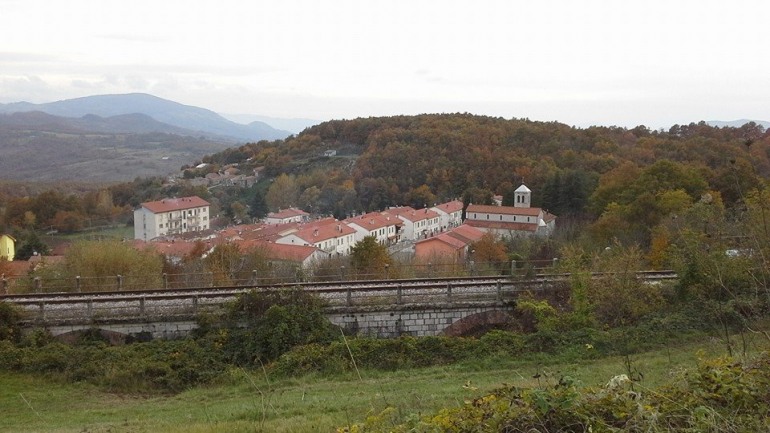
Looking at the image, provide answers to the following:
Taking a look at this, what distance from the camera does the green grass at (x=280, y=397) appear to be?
7.44m

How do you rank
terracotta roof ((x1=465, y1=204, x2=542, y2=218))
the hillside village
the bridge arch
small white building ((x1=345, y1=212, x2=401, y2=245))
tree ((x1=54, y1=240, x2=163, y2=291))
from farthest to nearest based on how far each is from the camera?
small white building ((x1=345, y1=212, x2=401, y2=245)) < terracotta roof ((x1=465, y1=204, x2=542, y2=218)) < the hillside village < tree ((x1=54, y1=240, x2=163, y2=291)) < the bridge arch

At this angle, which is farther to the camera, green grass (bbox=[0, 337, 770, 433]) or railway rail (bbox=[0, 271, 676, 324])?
railway rail (bbox=[0, 271, 676, 324])

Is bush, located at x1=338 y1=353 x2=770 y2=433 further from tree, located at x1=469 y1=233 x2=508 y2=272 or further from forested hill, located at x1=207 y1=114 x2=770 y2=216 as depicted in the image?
forested hill, located at x1=207 y1=114 x2=770 y2=216

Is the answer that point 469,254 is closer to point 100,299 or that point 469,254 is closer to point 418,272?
point 418,272

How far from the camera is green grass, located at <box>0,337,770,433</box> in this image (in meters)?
7.44

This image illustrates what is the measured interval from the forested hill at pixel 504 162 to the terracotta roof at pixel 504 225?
12.4 ft

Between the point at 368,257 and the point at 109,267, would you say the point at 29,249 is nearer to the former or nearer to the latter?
the point at 109,267

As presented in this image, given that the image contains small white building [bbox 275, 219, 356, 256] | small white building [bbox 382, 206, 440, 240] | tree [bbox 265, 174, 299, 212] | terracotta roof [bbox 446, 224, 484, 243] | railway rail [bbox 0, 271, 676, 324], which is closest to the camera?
railway rail [bbox 0, 271, 676, 324]

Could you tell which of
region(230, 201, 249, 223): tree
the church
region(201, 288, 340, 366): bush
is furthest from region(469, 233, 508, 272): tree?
region(230, 201, 249, 223): tree

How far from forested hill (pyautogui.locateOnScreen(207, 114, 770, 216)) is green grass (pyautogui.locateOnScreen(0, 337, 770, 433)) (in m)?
30.9

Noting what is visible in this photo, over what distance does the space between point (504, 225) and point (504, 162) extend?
14.6 metres

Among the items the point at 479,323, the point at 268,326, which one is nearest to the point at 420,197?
the point at 479,323

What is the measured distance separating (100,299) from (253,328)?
14.2ft

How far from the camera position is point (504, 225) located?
5416cm
